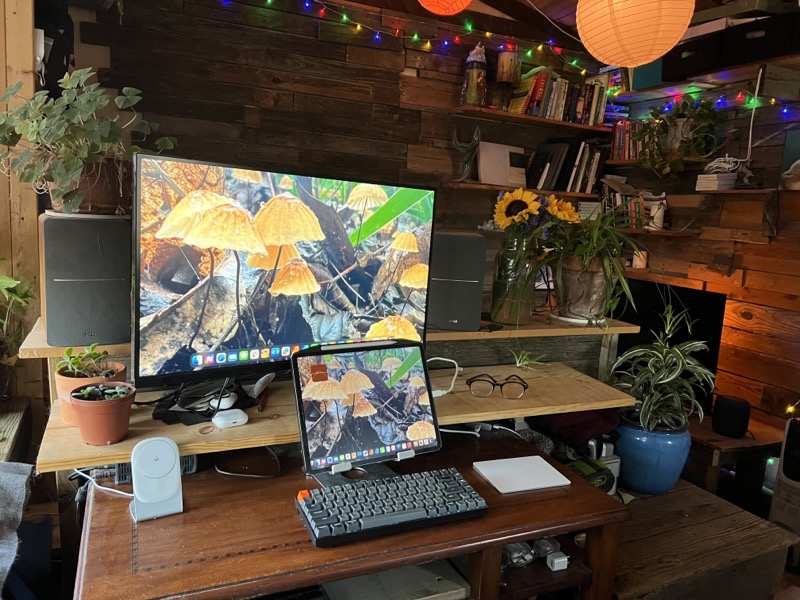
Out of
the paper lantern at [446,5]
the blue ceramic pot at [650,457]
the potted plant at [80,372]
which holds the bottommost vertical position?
the blue ceramic pot at [650,457]

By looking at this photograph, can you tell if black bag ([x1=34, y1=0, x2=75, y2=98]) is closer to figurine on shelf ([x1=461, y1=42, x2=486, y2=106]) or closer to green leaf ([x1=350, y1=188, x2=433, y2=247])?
green leaf ([x1=350, y1=188, x2=433, y2=247])

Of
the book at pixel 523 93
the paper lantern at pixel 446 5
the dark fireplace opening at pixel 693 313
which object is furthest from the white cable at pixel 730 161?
the paper lantern at pixel 446 5

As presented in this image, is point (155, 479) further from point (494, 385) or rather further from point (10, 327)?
point (10, 327)

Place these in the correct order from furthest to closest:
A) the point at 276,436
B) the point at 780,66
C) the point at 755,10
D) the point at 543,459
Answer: the point at 780,66
the point at 755,10
the point at 543,459
the point at 276,436

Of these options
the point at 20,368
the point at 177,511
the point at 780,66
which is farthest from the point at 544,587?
the point at 780,66

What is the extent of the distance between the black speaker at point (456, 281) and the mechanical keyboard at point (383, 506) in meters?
0.51

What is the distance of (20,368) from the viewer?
5.56 ft

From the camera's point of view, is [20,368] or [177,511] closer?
[177,511]

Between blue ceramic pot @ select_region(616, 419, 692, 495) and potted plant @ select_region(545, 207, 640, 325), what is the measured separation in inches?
14.4

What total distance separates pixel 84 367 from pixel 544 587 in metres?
1.05

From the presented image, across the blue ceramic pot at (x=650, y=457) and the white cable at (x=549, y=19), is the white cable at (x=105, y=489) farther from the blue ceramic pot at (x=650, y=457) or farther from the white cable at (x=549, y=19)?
the white cable at (x=549, y=19)

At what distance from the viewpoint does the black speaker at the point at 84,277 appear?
1154 millimetres

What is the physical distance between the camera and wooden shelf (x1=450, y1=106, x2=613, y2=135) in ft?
11.2

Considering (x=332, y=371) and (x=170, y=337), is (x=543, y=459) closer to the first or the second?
(x=332, y=371)
